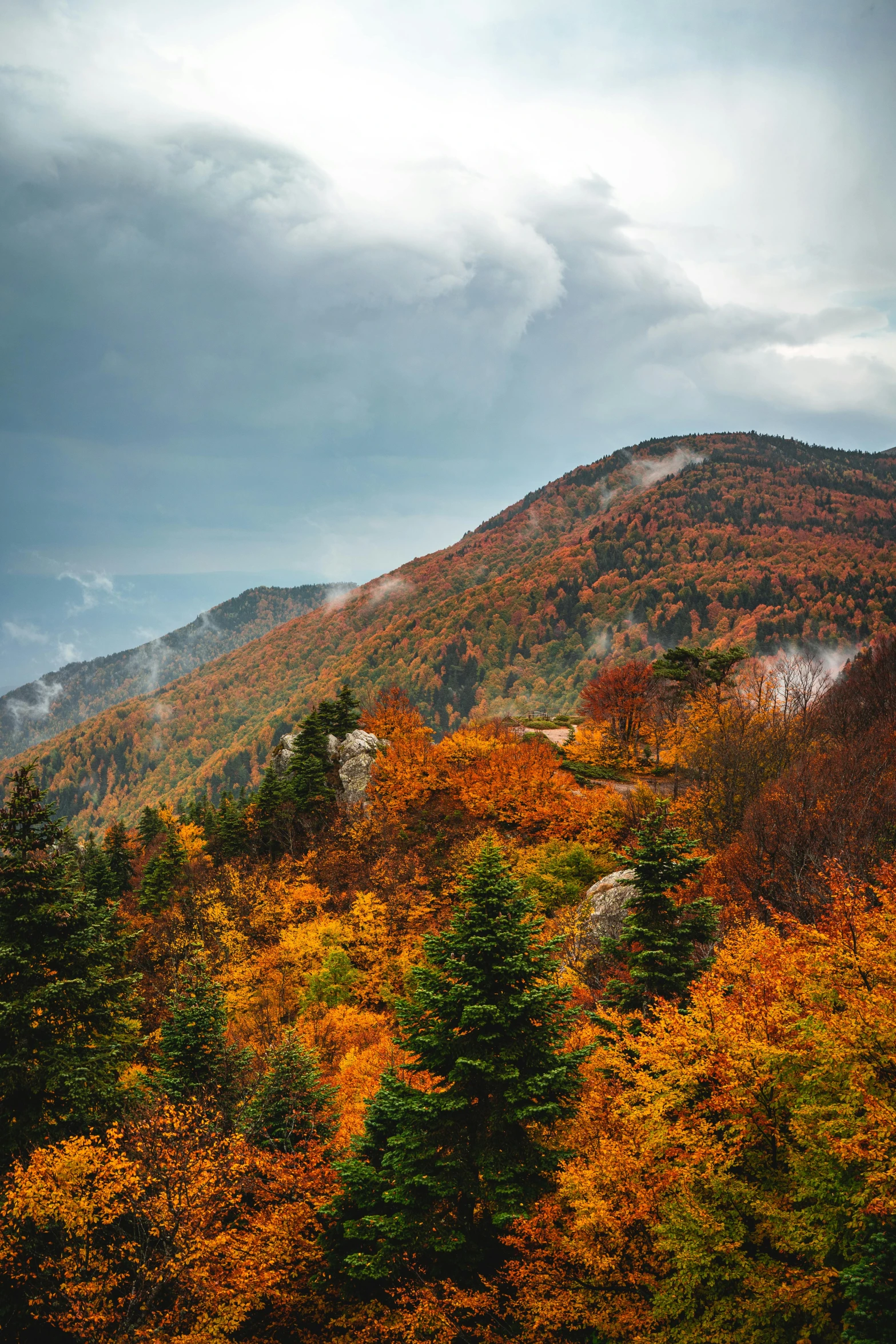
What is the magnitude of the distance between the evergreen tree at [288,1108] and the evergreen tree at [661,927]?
9.86m

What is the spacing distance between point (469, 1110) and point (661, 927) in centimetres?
809

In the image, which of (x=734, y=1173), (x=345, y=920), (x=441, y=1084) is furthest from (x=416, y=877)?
(x=734, y=1173)

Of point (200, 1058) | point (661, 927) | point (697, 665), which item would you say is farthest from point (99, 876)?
point (697, 665)

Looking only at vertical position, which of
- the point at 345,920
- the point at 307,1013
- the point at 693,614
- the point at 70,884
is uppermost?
the point at 693,614

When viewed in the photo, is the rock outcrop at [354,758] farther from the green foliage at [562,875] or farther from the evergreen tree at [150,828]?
the green foliage at [562,875]

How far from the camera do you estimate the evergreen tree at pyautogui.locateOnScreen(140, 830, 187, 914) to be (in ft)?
169

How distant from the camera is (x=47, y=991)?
1750cm

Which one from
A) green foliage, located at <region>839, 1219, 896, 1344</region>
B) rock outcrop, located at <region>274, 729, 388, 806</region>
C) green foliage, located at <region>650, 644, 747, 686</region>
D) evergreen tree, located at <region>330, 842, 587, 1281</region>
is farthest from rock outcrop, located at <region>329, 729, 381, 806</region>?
green foliage, located at <region>839, 1219, 896, 1344</region>

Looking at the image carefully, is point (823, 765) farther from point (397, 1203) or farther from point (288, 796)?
point (288, 796)

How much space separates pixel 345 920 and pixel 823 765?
1253 inches

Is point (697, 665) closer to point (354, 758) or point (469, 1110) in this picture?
point (354, 758)

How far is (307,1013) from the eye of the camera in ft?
114

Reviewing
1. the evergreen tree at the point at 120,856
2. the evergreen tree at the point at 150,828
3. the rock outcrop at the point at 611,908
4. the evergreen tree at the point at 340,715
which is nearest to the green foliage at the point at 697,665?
the rock outcrop at the point at 611,908

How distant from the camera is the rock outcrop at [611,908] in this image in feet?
100
